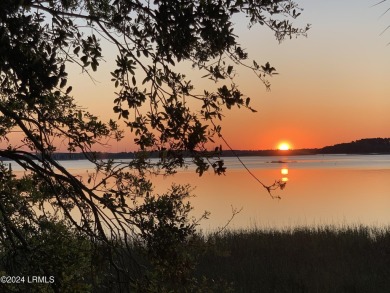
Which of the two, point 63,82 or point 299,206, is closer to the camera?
point 63,82

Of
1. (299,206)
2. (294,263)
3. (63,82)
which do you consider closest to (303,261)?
(294,263)

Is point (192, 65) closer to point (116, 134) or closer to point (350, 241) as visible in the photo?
point (116, 134)

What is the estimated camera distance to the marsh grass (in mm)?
13703

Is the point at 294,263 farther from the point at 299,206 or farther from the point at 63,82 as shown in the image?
the point at 299,206

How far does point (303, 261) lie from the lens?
53.3ft

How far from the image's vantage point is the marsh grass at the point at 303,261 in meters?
13.7

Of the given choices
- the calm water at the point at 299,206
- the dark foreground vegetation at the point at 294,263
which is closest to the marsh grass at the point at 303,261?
the dark foreground vegetation at the point at 294,263

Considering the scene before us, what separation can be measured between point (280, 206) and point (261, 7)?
3836cm

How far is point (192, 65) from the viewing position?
467 centimetres

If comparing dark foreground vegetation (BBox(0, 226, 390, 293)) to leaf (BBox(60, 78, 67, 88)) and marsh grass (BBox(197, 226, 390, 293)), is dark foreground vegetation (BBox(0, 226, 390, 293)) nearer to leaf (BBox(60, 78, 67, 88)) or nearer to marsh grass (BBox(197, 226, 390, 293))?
marsh grass (BBox(197, 226, 390, 293))

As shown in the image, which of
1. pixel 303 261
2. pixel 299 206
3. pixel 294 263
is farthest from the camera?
pixel 299 206

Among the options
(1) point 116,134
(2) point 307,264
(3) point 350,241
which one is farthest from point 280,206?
(1) point 116,134

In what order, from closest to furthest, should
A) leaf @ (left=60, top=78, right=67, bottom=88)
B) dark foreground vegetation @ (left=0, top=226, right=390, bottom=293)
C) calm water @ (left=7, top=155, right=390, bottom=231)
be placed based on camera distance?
leaf @ (left=60, top=78, right=67, bottom=88) < dark foreground vegetation @ (left=0, top=226, right=390, bottom=293) < calm water @ (left=7, top=155, right=390, bottom=231)

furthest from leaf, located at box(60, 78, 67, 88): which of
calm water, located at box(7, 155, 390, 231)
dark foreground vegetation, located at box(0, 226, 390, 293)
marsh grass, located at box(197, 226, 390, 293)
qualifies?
calm water, located at box(7, 155, 390, 231)
